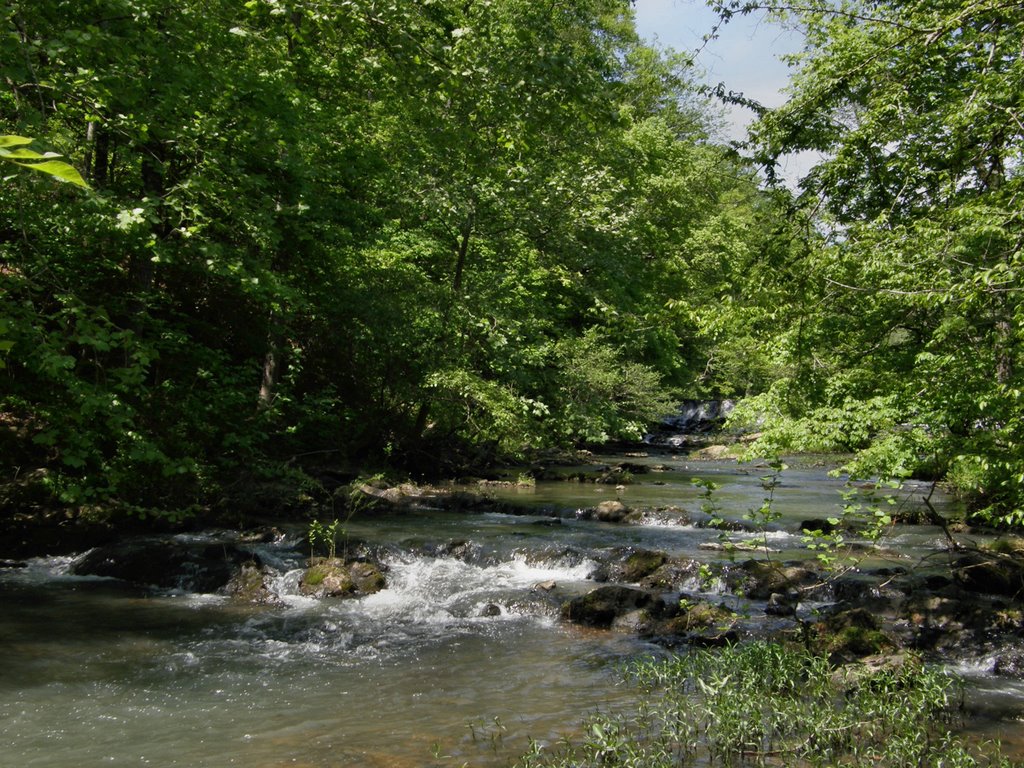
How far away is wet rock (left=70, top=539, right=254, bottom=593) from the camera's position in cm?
1049

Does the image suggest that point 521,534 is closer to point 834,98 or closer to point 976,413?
point 976,413

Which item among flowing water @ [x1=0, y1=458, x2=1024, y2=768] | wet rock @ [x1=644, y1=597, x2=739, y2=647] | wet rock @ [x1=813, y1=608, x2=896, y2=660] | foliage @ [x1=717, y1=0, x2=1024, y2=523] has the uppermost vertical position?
foliage @ [x1=717, y1=0, x2=1024, y2=523]

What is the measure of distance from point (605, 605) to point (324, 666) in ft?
10.7

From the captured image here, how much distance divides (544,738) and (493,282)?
12.5m

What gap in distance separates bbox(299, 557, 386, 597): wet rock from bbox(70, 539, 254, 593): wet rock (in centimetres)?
103

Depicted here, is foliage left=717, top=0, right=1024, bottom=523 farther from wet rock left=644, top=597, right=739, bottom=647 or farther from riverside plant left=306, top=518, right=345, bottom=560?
riverside plant left=306, top=518, right=345, bottom=560

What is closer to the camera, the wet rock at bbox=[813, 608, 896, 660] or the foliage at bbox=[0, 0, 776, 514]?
the foliage at bbox=[0, 0, 776, 514]

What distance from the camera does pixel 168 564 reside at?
1088 centimetres

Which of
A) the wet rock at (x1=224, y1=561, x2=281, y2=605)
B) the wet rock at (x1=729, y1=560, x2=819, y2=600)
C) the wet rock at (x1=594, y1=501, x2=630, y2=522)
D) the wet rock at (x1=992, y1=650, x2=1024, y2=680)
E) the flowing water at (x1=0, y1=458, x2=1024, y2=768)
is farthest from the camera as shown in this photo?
the wet rock at (x1=594, y1=501, x2=630, y2=522)

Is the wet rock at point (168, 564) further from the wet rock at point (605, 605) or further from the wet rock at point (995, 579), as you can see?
the wet rock at point (995, 579)

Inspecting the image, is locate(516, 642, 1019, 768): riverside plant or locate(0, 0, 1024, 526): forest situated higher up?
locate(0, 0, 1024, 526): forest

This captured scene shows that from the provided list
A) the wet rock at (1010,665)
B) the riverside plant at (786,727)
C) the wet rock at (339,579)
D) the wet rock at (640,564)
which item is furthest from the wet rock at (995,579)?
the wet rock at (339,579)

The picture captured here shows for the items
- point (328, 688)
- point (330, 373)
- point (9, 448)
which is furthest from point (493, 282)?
point (328, 688)

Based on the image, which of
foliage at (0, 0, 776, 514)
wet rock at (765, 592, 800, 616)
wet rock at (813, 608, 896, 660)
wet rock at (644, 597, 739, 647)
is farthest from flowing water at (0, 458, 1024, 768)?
wet rock at (765, 592, 800, 616)
